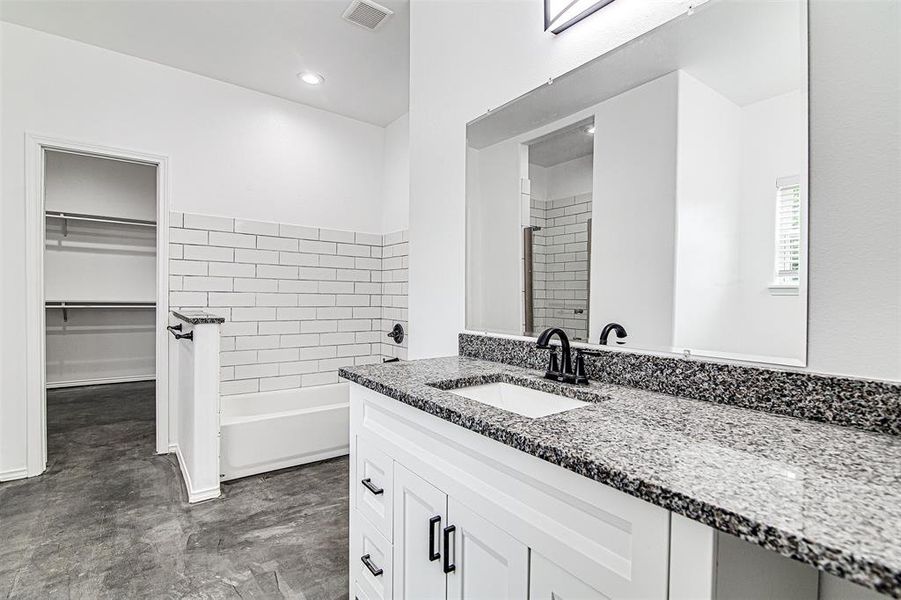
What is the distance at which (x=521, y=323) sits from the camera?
1716mm

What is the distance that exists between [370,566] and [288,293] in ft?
8.42

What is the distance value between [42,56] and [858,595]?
14.2ft

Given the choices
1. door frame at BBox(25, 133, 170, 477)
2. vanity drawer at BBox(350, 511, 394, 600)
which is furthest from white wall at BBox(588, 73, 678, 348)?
door frame at BBox(25, 133, 170, 477)

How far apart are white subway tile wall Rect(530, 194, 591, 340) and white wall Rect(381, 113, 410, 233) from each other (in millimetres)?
2180

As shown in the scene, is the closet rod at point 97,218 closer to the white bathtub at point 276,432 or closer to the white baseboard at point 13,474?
the white baseboard at point 13,474

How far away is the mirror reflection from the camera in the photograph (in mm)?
1007

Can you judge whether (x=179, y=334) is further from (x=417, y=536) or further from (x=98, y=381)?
(x=98, y=381)

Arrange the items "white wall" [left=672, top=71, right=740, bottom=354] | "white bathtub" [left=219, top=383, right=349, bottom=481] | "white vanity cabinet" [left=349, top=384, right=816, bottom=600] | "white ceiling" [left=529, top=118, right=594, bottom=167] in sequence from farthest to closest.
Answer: "white bathtub" [left=219, top=383, right=349, bottom=481], "white ceiling" [left=529, top=118, right=594, bottom=167], "white wall" [left=672, top=71, right=740, bottom=354], "white vanity cabinet" [left=349, top=384, right=816, bottom=600]

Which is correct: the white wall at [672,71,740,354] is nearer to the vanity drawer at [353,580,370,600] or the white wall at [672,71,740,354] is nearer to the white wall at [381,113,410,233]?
the vanity drawer at [353,580,370,600]

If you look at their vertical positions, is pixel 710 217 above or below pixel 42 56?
below

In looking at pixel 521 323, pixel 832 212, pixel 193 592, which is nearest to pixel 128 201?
pixel 193 592

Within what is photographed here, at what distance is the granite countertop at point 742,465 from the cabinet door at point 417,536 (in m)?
0.22

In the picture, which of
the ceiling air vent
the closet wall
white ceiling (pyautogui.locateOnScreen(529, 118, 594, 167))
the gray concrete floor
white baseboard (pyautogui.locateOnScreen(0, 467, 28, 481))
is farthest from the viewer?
the closet wall

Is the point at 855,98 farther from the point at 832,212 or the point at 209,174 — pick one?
the point at 209,174
